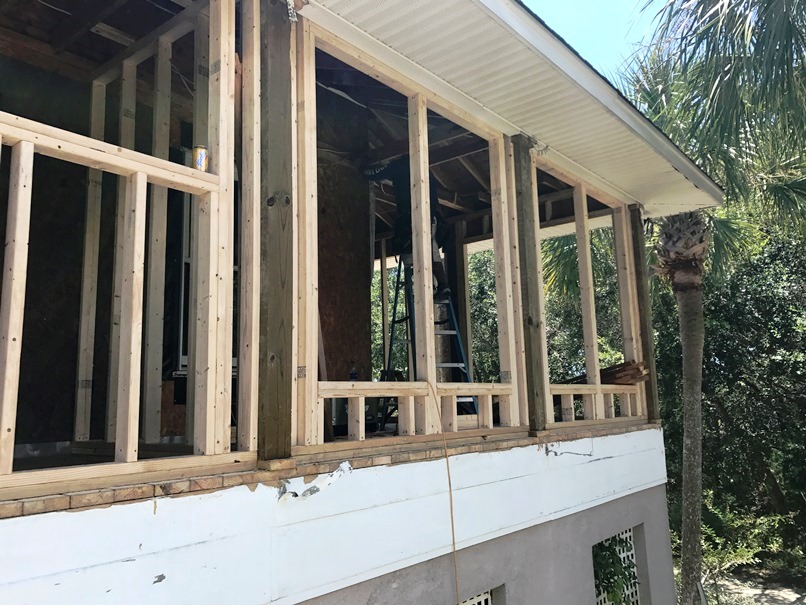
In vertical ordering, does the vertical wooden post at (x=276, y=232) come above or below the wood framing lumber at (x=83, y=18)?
below

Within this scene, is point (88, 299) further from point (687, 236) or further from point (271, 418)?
point (687, 236)

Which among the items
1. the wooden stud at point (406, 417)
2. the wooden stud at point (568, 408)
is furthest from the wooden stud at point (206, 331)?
the wooden stud at point (568, 408)

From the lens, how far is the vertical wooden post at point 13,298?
7.18 feet

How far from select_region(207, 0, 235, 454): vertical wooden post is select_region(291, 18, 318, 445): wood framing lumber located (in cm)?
38

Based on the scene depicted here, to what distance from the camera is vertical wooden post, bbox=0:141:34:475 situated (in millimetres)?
2188

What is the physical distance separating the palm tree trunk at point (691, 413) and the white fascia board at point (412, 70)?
4.63m

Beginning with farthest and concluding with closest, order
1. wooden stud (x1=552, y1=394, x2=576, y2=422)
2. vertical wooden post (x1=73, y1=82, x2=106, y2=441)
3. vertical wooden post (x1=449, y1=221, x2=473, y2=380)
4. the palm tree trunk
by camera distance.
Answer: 1. the palm tree trunk
2. vertical wooden post (x1=449, y1=221, x2=473, y2=380)
3. wooden stud (x1=552, y1=394, x2=576, y2=422)
4. vertical wooden post (x1=73, y1=82, x2=106, y2=441)

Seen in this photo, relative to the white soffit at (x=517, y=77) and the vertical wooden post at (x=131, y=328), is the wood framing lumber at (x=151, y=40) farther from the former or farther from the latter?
the vertical wooden post at (x=131, y=328)

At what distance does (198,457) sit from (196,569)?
45 centimetres

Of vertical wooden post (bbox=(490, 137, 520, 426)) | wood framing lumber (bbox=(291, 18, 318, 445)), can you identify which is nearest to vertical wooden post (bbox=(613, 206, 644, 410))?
vertical wooden post (bbox=(490, 137, 520, 426))

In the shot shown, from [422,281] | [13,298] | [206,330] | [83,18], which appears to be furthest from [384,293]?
[13,298]

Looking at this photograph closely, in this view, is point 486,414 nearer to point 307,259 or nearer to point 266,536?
point 307,259

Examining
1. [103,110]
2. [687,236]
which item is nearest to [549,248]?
[687,236]

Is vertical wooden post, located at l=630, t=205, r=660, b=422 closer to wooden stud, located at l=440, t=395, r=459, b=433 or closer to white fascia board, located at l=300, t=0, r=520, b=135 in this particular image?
white fascia board, located at l=300, t=0, r=520, b=135
